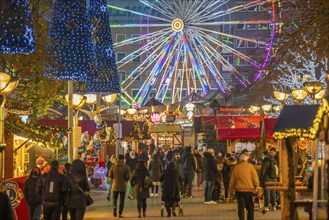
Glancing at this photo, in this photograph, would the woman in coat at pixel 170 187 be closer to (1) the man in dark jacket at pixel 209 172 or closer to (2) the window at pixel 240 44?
(1) the man in dark jacket at pixel 209 172

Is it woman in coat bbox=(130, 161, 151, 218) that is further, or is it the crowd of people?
woman in coat bbox=(130, 161, 151, 218)

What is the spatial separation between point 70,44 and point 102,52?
399 centimetres

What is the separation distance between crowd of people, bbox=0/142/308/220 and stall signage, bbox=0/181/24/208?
65 cm

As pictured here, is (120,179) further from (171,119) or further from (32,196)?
(171,119)

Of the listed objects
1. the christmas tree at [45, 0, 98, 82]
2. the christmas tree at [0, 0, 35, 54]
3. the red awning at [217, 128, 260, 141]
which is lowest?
the red awning at [217, 128, 260, 141]

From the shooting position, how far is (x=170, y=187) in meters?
25.0

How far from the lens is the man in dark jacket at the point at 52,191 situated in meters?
18.9

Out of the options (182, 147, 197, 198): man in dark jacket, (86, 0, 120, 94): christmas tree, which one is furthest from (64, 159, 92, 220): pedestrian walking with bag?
(182, 147, 197, 198): man in dark jacket

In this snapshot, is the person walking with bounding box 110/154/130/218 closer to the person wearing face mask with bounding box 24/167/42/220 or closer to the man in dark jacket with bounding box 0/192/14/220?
the person wearing face mask with bounding box 24/167/42/220

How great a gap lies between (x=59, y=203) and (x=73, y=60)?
278 inches

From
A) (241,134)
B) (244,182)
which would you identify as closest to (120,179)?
(244,182)

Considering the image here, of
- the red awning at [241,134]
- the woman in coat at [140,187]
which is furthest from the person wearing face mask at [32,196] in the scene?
the red awning at [241,134]

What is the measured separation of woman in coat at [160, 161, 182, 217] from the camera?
2491 centimetres

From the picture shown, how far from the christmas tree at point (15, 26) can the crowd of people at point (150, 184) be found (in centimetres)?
289
